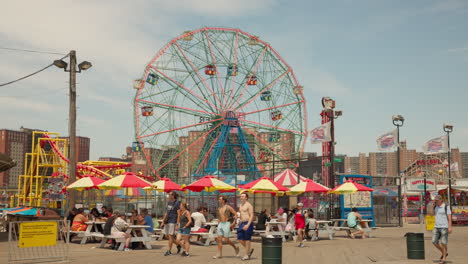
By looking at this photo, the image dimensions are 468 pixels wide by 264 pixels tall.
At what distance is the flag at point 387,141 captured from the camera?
28.0 meters

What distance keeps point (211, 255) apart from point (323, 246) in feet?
14.5

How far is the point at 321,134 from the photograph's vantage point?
83.5 feet

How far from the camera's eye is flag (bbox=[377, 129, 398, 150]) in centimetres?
2802

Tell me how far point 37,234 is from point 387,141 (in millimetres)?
21897

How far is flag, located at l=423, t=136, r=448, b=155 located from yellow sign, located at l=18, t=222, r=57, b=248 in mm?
25960

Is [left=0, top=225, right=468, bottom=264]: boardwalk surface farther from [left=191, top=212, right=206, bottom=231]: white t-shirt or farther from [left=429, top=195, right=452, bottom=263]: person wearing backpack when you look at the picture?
[left=191, top=212, right=206, bottom=231]: white t-shirt

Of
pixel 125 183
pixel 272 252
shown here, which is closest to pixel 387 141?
pixel 125 183

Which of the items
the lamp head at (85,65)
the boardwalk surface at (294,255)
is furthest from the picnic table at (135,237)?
the lamp head at (85,65)

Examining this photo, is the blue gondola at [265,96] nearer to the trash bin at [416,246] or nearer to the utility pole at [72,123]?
the utility pole at [72,123]

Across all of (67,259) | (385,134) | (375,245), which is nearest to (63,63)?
(67,259)

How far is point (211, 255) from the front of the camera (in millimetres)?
13219

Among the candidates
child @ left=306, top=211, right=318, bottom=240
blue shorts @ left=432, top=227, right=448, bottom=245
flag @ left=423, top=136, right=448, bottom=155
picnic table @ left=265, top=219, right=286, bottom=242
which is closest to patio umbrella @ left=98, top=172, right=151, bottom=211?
picnic table @ left=265, top=219, right=286, bottom=242

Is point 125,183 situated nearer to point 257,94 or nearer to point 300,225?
point 300,225

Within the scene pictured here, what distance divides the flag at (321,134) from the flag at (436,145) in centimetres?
982
